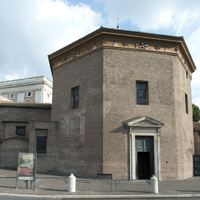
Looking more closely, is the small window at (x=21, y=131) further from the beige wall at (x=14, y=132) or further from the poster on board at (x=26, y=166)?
the poster on board at (x=26, y=166)

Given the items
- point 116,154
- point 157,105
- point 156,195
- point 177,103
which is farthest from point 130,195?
point 177,103

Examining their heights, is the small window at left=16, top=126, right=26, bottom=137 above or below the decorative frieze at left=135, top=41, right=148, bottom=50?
below

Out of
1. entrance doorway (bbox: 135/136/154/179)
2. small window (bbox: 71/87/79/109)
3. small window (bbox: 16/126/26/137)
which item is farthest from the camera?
→ small window (bbox: 16/126/26/137)

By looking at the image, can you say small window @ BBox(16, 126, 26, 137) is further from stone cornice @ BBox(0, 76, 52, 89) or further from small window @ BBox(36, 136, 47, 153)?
stone cornice @ BBox(0, 76, 52, 89)

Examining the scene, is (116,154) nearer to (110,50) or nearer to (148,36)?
(110,50)

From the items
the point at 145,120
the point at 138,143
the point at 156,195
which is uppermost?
the point at 145,120

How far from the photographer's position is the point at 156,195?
10.7 meters

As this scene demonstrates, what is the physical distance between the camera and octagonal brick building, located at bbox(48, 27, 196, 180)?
1603 centimetres

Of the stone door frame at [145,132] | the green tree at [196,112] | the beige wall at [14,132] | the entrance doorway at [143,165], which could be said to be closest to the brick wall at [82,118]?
the beige wall at [14,132]

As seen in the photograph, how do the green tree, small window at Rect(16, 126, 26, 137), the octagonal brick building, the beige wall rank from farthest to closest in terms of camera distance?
the green tree < small window at Rect(16, 126, 26, 137) < the beige wall < the octagonal brick building

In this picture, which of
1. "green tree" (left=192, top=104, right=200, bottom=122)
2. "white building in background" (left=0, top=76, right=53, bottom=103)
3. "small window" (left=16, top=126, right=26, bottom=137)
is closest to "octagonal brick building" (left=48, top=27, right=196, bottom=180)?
"small window" (left=16, top=126, right=26, bottom=137)

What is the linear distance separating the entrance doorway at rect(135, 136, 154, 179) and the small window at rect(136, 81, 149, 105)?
2.55 m

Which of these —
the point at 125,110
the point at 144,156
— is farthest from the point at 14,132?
the point at 144,156

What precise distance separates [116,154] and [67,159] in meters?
4.11
